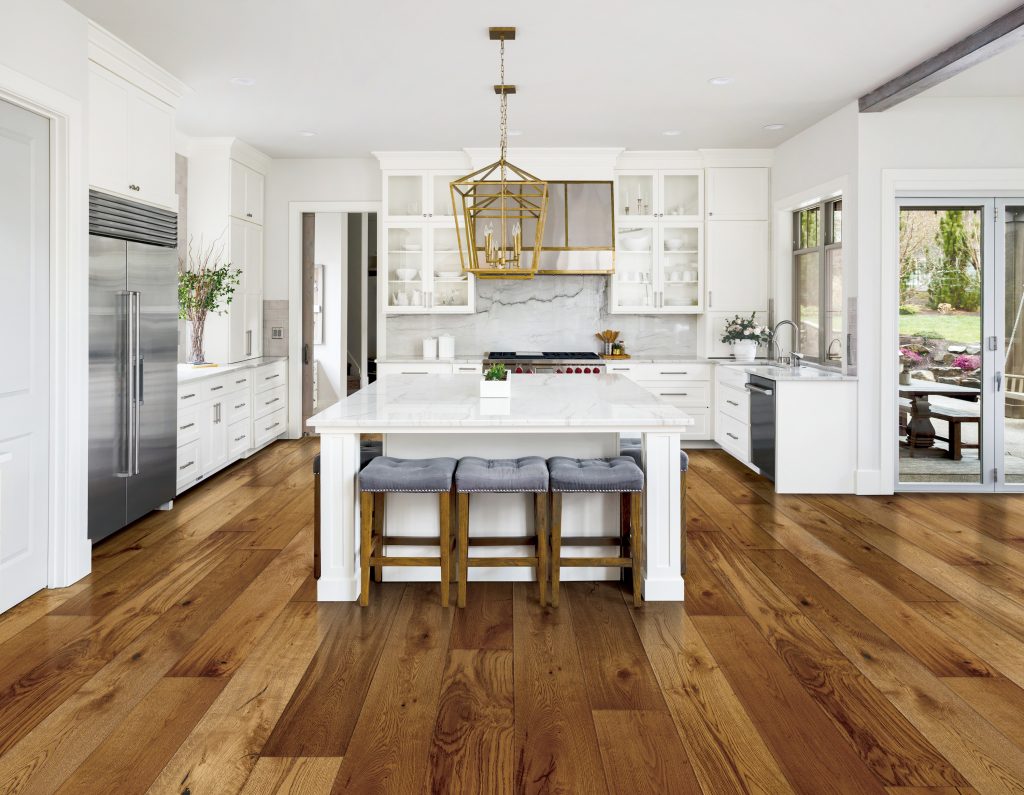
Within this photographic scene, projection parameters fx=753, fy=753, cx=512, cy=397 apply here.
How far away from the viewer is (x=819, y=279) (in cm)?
626

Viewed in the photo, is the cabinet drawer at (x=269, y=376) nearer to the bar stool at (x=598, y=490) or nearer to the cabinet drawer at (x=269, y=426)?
the cabinet drawer at (x=269, y=426)

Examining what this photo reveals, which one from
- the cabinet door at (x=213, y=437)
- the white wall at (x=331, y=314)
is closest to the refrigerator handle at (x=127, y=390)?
the cabinet door at (x=213, y=437)

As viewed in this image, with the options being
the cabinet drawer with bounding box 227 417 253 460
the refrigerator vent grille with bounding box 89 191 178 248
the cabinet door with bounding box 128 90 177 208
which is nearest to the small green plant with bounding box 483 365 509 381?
the refrigerator vent grille with bounding box 89 191 178 248

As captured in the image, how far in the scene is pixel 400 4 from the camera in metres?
3.69

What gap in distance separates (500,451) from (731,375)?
342cm

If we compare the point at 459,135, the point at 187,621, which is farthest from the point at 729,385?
the point at 187,621

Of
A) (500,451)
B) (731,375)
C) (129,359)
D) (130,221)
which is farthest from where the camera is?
(731,375)

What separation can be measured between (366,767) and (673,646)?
4.13 feet

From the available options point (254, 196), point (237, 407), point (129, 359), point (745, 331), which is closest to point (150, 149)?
point (129, 359)

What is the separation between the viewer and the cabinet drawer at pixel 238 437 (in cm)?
587

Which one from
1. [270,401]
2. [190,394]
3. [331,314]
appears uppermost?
[331,314]

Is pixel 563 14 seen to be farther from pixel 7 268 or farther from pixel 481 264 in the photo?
pixel 481 264

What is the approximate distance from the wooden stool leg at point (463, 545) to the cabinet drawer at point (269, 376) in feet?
12.5

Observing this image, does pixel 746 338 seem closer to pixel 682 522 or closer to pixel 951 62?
pixel 951 62
